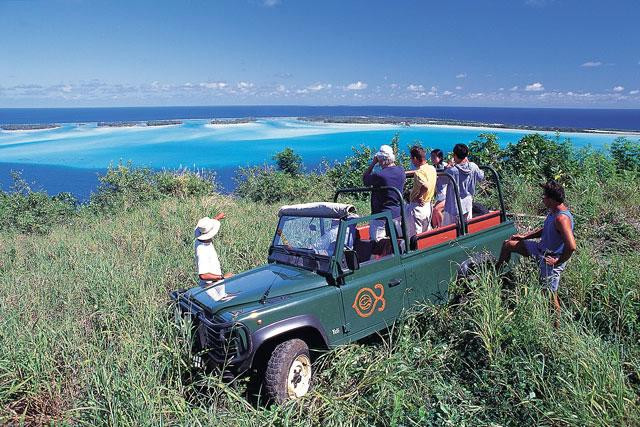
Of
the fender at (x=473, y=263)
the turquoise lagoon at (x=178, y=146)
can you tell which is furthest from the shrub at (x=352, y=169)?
the turquoise lagoon at (x=178, y=146)

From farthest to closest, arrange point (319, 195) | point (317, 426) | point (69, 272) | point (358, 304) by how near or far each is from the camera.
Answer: point (319, 195) < point (69, 272) < point (358, 304) < point (317, 426)

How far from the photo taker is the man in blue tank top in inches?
172

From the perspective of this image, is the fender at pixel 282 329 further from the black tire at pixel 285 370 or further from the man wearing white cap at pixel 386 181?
the man wearing white cap at pixel 386 181

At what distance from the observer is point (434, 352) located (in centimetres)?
390

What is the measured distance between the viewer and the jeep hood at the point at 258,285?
3.87 m

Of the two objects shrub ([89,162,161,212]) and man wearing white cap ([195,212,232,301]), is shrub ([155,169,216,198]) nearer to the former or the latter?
shrub ([89,162,161,212])

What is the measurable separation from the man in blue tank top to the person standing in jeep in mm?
1193

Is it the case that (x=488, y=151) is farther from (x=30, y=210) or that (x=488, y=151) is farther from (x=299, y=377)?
(x=30, y=210)

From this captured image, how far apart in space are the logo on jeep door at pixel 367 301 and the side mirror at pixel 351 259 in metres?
0.27

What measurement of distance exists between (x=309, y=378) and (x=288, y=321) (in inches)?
24.3

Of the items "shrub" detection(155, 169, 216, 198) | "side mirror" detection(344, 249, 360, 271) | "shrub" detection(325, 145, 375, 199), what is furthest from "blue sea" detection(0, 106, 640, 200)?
"side mirror" detection(344, 249, 360, 271)

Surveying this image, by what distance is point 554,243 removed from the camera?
4.57 meters

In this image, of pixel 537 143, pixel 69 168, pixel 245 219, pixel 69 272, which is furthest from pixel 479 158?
pixel 69 168

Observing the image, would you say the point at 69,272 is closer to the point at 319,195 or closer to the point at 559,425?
the point at 559,425
